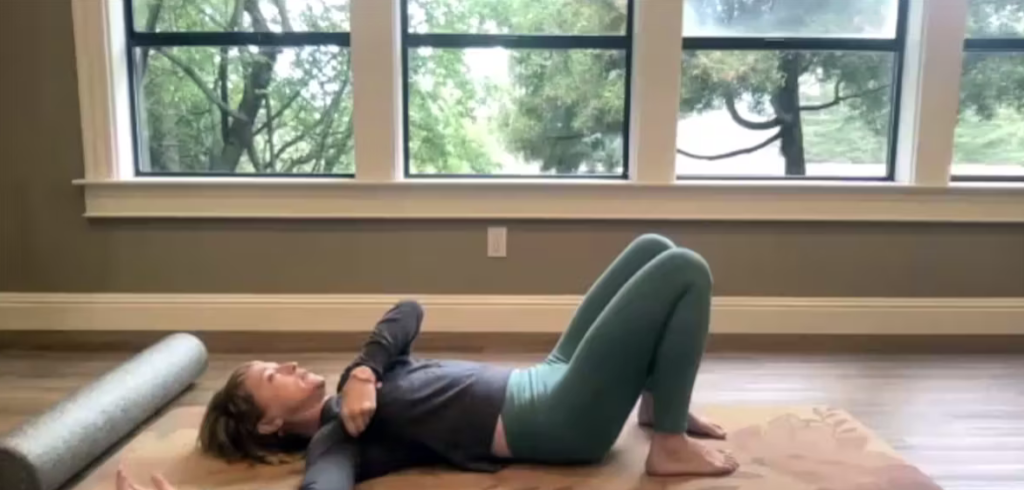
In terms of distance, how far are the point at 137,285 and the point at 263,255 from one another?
0.53 metres

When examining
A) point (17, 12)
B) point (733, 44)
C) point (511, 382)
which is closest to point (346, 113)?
point (17, 12)

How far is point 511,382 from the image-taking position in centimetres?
215

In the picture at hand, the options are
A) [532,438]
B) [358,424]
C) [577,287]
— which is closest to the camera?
[358,424]

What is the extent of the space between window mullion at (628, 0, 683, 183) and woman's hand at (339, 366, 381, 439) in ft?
6.36

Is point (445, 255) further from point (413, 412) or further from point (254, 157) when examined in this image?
point (413, 412)

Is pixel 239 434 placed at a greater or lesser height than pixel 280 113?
lesser

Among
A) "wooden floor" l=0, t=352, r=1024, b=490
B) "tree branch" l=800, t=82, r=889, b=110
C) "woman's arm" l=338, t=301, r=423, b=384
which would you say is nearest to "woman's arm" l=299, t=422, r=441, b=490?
"woman's arm" l=338, t=301, r=423, b=384

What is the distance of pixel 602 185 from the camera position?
3.61 m

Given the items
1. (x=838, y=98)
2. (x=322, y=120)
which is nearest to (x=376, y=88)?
(x=322, y=120)

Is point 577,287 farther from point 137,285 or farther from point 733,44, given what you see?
point 137,285

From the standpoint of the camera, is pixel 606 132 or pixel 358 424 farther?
pixel 606 132

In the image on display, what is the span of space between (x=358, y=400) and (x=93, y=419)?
0.84 metres

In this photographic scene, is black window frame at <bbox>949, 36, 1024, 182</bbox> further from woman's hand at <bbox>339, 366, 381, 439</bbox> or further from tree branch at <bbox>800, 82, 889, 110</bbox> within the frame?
woman's hand at <bbox>339, 366, 381, 439</bbox>

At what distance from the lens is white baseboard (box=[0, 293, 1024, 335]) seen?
3.68 metres
